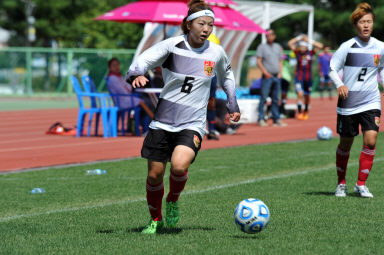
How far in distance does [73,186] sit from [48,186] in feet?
1.05

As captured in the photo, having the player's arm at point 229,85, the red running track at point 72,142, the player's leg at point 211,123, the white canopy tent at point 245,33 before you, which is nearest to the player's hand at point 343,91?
the player's arm at point 229,85

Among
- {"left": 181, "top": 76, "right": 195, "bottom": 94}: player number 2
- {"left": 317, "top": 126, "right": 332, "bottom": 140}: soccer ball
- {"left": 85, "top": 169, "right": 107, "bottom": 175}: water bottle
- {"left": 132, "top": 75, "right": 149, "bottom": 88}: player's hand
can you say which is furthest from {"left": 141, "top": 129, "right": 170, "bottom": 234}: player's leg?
{"left": 317, "top": 126, "right": 332, "bottom": 140}: soccer ball

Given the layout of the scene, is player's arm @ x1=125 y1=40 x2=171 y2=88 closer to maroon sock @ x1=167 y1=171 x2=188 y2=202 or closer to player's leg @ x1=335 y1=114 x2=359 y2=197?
maroon sock @ x1=167 y1=171 x2=188 y2=202

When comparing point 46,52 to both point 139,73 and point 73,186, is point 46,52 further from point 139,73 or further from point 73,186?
point 139,73

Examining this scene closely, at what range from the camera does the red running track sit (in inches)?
503

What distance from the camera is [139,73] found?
6.24m

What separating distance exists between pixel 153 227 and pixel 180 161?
0.65 metres

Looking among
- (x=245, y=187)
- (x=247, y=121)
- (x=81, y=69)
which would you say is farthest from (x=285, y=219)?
(x=81, y=69)

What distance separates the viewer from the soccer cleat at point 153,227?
256 inches

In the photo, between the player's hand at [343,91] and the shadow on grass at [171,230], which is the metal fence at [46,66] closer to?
the player's hand at [343,91]

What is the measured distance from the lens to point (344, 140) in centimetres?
878

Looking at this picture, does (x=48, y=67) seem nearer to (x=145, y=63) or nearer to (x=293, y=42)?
(x=293, y=42)

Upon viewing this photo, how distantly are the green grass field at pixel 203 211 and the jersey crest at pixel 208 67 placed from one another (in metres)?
1.33

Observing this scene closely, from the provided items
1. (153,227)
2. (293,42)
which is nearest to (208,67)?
(153,227)
